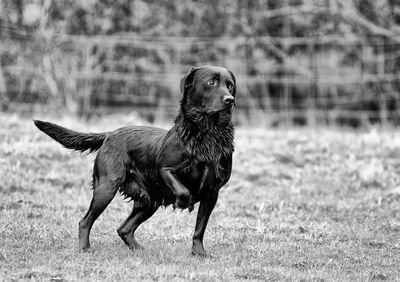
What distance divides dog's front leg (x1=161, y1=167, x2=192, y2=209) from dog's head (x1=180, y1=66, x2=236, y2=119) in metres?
0.56

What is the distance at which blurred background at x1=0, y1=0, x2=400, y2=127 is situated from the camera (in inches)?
656

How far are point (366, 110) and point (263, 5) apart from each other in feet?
15.2

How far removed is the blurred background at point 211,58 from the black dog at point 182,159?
10112mm

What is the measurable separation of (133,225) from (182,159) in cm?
100

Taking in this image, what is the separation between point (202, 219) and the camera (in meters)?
5.87

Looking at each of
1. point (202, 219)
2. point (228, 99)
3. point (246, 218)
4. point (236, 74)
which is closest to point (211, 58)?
point (236, 74)

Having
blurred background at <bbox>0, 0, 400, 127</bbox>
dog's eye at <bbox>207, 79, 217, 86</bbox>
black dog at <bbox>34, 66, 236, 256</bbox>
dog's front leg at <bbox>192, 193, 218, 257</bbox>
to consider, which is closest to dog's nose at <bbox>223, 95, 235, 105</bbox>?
black dog at <bbox>34, 66, 236, 256</bbox>

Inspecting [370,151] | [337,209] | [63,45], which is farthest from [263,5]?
[337,209]

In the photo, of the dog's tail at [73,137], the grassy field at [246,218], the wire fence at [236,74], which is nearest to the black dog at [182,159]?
the dog's tail at [73,137]

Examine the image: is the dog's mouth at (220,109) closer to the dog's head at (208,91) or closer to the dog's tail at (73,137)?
the dog's head at (208,91)

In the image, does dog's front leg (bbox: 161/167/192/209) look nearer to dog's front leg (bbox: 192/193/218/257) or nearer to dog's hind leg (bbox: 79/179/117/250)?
dog's front leg (bbox: 192/193/218/257)

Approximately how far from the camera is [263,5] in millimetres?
20250

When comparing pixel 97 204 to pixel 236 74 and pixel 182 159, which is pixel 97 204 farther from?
pixel 236 74

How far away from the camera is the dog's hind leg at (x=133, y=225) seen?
623 cm
